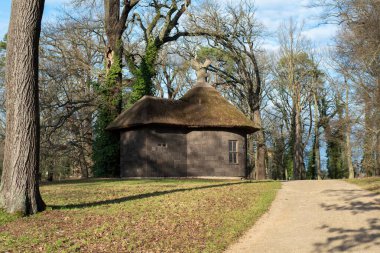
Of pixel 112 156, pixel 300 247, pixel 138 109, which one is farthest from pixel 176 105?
pixel 300 247

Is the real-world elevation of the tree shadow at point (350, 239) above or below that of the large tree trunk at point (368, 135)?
below

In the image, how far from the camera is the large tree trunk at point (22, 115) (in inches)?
395

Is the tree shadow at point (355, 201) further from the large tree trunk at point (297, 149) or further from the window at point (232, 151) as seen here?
the large tree trunk at point (297, 149)

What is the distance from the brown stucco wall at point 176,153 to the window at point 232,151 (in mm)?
251

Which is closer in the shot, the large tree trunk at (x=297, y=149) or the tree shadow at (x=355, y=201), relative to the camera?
the tree shadow at (x=355, y=201)

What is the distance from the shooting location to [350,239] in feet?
28.7

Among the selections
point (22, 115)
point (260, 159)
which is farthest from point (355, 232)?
point (260, 159)

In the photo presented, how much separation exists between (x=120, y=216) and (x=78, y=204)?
7.35 ft

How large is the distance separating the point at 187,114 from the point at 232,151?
142 inches

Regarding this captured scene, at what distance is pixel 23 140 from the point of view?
1014 cm

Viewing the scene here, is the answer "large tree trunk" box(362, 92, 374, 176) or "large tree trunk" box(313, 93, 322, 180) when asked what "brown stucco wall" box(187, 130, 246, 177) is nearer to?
"large tree trunk" box(362, 92, 374, 176)

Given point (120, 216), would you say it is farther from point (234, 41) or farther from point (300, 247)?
point (234, 41)

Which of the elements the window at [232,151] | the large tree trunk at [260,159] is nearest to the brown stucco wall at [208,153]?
the window at [232,151]

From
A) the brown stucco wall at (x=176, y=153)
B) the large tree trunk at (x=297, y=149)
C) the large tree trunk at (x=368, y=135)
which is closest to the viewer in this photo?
the brown stucco wall at (x=176, y=153)
